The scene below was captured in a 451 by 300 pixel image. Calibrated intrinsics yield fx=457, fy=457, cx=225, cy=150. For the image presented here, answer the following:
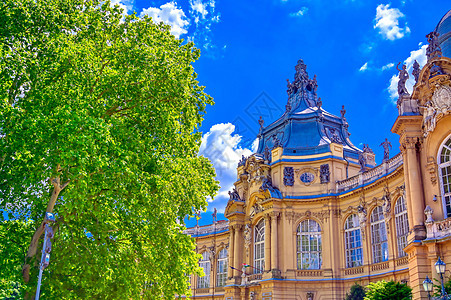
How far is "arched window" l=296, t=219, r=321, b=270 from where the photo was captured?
37594 millimetres

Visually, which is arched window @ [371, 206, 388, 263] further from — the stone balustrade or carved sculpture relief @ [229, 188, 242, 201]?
carved sculpture relief @ [229, 188, 242, 201]

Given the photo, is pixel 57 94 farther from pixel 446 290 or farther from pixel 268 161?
pixel 268 161

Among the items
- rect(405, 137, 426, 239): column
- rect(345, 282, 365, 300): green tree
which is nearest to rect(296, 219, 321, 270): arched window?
rect(345, 282, 365, 300): green tree

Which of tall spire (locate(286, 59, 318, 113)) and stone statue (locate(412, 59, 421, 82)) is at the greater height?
tall spire (locate(286, 59, 318, 113))

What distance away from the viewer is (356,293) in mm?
31625

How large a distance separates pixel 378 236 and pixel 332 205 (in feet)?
17.7

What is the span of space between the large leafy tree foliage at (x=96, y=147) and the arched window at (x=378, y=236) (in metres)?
17.6

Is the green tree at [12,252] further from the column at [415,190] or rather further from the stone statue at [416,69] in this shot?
the stone statue at [416,69]

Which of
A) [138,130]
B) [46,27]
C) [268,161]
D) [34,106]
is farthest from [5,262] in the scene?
[268,161]

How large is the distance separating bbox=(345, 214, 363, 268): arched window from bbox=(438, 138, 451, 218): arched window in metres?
13.6

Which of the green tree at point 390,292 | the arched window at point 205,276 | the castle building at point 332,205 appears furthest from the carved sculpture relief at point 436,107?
the arched window at point 205,276

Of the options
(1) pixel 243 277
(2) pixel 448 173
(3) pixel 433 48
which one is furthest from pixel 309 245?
(3) pixel 433 48

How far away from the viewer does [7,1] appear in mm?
16891

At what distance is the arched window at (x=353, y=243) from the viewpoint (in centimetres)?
3494
